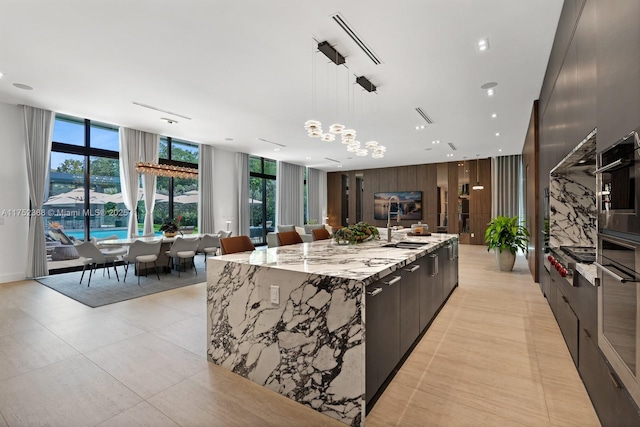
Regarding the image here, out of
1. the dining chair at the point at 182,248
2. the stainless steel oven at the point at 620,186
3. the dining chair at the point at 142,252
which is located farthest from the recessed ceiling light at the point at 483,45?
the dining chair at the point at 142,252

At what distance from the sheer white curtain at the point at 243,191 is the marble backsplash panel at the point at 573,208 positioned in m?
8.28

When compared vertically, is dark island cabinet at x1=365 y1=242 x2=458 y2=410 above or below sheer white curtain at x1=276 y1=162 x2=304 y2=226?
below

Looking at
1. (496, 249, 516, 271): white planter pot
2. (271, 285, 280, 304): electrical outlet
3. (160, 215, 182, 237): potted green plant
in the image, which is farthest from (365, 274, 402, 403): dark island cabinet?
(160, 215, 182, 237): potted green plant

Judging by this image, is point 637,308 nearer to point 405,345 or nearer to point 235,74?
point 405,345

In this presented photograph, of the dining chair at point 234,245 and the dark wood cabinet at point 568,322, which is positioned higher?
the dining chair at point 234,245

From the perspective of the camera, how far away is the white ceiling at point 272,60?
288 centimetres

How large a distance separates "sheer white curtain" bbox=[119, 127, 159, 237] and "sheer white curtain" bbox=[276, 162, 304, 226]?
201 inches

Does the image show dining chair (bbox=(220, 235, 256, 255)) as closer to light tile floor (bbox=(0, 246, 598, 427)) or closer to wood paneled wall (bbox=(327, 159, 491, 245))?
light tile floor (bbox=(0, 246, 598, 427))

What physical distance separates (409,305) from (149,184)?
7076mm

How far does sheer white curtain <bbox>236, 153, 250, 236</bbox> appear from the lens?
32.0ft

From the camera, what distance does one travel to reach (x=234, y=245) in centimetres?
298

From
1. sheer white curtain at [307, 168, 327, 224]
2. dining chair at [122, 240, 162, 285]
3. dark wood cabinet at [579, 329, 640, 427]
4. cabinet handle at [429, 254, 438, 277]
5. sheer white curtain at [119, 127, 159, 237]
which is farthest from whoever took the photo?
sheer white curtain at [307, 168, 327, 224]

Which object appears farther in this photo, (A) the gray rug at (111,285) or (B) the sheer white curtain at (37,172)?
(B) the sheer white curtain at (37,172)

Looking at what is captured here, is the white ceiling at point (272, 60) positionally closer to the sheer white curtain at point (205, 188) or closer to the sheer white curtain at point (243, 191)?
the sheer white curtain at point (205, 188)
